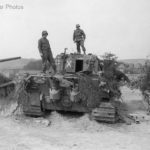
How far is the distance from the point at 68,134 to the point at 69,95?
1808 millimetres

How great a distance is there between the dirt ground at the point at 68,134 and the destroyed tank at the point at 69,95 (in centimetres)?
30

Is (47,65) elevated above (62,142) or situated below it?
above

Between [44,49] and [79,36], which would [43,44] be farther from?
[79,36]

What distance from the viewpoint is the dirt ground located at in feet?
24.1

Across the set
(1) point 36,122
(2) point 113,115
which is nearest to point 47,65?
(1) point 36,122

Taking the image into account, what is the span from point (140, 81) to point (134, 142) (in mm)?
6415

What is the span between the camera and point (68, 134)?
338 inches

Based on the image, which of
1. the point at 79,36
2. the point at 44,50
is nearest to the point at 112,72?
the point at 79,36

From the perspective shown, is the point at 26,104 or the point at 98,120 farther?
the point at 26,104

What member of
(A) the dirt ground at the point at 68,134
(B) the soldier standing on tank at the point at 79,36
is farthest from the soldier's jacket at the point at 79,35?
(A) the dirt ground at the point at 68,134

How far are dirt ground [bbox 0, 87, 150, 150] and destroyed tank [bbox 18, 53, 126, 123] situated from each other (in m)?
0.30

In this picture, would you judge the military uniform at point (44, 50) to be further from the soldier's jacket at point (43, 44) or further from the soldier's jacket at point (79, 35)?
the soldier's jacket at point (79, 35)

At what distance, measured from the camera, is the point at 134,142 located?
25.1ft

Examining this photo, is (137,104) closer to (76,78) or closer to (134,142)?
(76,78)
